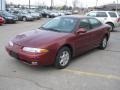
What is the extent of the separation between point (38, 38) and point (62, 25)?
1.32 metres

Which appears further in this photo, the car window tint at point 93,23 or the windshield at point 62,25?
the car window tint at point 93,23

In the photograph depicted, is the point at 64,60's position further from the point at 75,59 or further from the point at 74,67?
the point at 75,59

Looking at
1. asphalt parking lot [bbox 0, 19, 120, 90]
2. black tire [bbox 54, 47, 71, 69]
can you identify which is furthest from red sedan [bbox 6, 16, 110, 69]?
asphalt parking lot [bbox 0, 19, 120, 90]

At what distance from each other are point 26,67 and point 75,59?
6.03ft

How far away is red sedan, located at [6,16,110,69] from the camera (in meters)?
5.55

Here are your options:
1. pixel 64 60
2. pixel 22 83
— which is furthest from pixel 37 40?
pixel 22 83

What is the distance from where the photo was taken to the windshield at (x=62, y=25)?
22.2 ft

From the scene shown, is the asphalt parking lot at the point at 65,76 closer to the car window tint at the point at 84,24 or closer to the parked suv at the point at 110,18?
the car window tint at the point at 84,24

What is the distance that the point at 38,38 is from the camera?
598 centimetres

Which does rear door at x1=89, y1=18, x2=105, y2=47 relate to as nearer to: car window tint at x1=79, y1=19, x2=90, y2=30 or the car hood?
car window tint at x1=79, y1=19, x2=90, y2=30

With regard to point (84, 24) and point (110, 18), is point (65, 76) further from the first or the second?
point (110, 18)

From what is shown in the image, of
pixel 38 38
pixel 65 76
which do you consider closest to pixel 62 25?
pixel 38 38

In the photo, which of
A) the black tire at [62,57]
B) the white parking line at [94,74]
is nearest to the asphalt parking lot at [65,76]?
the white parking line at [94,74]

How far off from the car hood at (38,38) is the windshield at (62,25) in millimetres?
418
